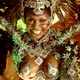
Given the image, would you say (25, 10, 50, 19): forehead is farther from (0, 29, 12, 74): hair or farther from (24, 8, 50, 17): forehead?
(0, 29, 12, 74): hair

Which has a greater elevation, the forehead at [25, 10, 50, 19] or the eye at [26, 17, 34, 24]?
the forehead at [25, 10, 50, 19]

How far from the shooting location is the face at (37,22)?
4.55ft

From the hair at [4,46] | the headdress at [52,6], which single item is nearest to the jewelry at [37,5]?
the headdress at [52,6]

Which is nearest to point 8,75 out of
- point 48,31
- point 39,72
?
point 39,72

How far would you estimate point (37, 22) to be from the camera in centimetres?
138

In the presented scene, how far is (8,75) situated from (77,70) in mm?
314

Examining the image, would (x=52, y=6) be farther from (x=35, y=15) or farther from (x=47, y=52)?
(x=47, y=52)

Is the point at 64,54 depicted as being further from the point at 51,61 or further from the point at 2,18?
Result: the point at 2,18

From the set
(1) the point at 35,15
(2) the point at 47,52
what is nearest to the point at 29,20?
(1) the point at 35,15

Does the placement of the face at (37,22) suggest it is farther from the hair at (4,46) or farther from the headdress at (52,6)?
the hair at (4,46)

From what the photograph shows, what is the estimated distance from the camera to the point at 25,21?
1.42 m

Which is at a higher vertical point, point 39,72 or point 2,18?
point 2,18

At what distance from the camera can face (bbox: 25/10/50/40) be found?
139 cm

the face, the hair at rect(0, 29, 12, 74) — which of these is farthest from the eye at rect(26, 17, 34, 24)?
the hair at rect(0, 29, 12, 74)
